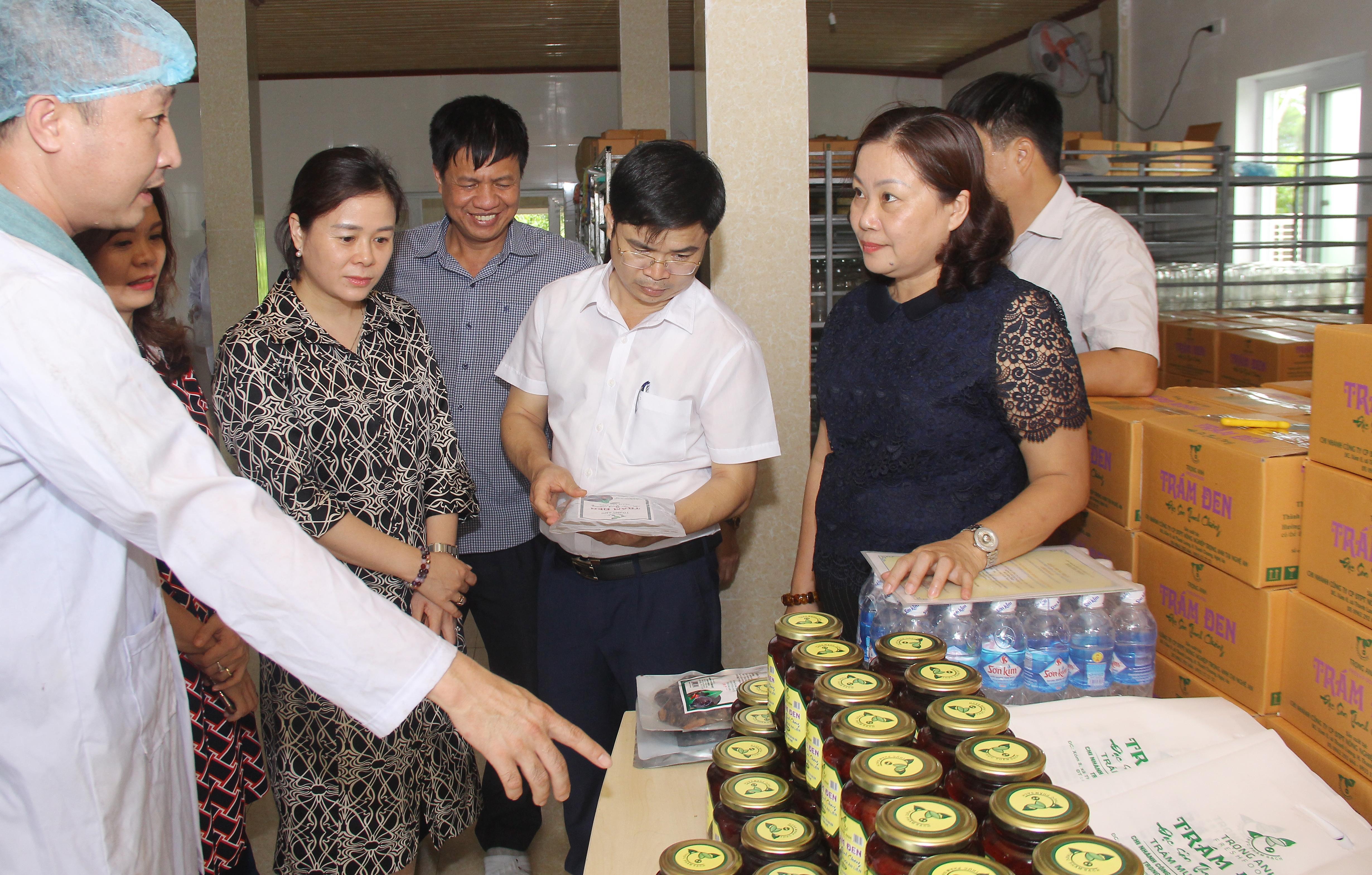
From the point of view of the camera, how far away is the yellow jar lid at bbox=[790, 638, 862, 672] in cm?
113

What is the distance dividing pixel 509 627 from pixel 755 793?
147cm

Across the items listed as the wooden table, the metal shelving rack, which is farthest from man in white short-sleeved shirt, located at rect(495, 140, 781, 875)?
the metal shelving rack

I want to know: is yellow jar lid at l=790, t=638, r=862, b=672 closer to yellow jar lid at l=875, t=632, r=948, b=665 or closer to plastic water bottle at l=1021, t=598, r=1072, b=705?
yellow jar lid at l=875, t=632, r=948, b=665

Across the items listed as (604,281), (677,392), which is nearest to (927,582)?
(677,392)

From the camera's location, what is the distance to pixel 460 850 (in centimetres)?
260

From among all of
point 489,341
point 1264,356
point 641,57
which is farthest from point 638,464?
point 641,57

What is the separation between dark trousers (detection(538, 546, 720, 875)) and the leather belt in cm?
1

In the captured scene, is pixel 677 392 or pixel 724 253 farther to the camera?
pixel 724 253

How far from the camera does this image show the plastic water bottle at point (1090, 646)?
1.37 meters

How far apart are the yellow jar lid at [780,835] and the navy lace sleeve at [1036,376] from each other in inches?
34.2

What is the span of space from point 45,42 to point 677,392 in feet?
3.98

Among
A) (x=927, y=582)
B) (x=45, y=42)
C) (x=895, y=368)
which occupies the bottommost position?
(x=927, y=582)

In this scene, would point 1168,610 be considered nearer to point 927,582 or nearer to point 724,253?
point 927,582

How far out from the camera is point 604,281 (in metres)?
2.10
